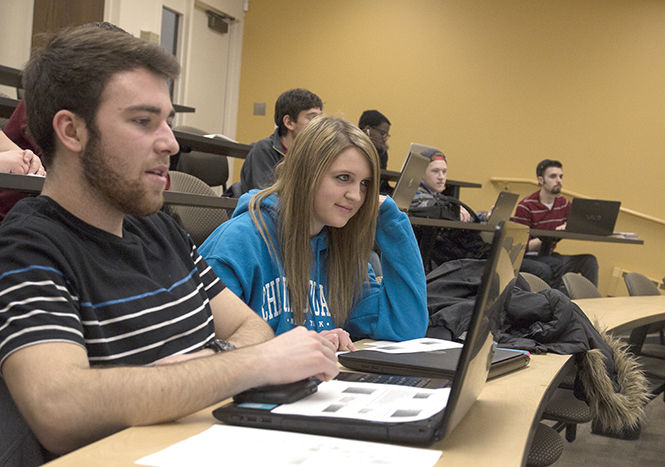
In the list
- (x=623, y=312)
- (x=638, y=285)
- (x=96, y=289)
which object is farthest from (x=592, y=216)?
(x=96, y=289)

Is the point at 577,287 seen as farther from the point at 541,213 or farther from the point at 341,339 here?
the point at 541,213

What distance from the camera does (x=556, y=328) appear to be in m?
1.73

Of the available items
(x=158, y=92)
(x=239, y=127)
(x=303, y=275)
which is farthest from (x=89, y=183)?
(x=239, y=127)

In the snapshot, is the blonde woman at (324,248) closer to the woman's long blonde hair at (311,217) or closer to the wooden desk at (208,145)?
the woman's long blonde hair at (311,217)

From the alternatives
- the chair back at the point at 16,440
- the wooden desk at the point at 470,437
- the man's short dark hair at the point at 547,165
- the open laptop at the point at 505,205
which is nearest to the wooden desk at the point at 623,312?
the open laptop at the point at 505,205

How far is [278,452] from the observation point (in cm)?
75

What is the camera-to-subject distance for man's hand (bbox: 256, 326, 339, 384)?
92cm

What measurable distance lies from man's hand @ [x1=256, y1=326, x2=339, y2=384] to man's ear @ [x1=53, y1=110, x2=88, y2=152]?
0.39 m

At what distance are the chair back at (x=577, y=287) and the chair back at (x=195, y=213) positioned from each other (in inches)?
66.4

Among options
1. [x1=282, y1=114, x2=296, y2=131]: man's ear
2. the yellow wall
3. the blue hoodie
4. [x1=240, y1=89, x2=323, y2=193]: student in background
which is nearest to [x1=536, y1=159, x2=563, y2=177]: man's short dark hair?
the yellow wall

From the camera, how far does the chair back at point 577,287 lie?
3533 millimetres

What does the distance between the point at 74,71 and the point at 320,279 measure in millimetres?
835

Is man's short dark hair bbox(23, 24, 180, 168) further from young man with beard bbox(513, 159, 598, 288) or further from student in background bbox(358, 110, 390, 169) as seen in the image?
young man with beard bbox(513, 159, 598, 288)

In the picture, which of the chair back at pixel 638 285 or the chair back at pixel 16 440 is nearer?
the chair back at pixel 16 440
